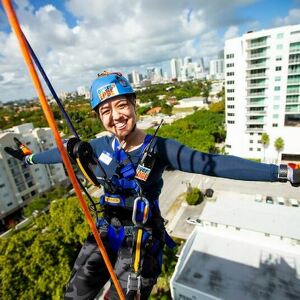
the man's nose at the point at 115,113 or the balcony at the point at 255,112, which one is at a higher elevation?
the man's nose at the point at 115,113

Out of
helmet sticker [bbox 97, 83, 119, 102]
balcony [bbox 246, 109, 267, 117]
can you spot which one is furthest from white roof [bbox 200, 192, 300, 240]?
balcony [bbox 246, 109, 267, 117]

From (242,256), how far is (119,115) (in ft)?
32.4

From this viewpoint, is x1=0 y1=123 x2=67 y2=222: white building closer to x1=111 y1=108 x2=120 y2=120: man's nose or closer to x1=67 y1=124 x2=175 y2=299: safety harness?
x1=67 y1=124 x2=175 y2=299: safety harness

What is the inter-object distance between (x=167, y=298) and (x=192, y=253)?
2.09m

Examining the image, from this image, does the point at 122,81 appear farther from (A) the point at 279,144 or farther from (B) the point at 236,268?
(A) the point at 279,144

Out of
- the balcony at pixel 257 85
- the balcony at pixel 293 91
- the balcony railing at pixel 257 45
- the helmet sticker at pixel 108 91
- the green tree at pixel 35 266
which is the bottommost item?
the green tree at pixel 35 266

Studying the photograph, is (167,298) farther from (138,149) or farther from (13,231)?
(13,231)

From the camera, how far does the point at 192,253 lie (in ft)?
33.6

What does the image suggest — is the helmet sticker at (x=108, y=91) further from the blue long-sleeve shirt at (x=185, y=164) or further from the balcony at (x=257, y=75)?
the balcony at (x=257, y=75)

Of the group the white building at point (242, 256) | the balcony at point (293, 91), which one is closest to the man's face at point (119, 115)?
the white building at point (242, 256)

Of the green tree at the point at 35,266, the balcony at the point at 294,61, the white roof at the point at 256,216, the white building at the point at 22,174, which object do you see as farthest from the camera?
the white building at the point at 22,174

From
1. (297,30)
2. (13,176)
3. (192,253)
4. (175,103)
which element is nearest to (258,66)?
(297,30)

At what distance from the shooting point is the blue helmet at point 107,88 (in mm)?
2248

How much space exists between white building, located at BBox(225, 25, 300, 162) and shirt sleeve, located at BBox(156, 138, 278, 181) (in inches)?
834
